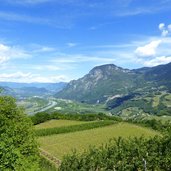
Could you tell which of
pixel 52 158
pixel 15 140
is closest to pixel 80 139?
pixel 52 158

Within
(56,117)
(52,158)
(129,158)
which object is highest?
(129,158)

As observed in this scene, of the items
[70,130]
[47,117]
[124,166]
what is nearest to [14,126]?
[124,166]

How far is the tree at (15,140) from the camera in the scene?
40.3m

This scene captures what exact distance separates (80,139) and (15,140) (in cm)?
7985

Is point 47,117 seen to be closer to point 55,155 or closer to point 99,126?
point 99,126

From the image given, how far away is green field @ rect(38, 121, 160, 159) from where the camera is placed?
4299 inches

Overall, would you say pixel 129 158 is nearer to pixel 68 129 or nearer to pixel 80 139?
pixel 80 139

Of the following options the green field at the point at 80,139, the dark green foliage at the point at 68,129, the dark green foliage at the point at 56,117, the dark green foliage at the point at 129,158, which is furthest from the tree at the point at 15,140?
the dark green foliage at the point at 56,117

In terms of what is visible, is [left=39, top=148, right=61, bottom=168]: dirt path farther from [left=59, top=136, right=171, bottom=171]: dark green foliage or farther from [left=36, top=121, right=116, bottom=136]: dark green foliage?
[left=36, top=121, right=116, bottom=136]: dark green foliage

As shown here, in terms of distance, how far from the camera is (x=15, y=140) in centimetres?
4831

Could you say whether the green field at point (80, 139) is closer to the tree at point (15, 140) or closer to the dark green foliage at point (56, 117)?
the dark green foliage at point (56, 117)

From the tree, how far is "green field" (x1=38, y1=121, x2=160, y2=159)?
41.6 metres

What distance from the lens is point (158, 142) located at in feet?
171

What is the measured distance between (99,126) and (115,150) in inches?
4035
